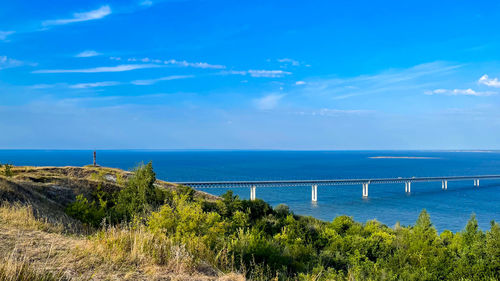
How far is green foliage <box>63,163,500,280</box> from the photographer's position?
10.6 m

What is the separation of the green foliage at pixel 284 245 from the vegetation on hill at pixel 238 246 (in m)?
0.04

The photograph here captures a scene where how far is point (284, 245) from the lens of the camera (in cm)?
2211

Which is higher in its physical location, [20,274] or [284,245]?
[20,274]

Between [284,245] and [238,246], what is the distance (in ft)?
37.9

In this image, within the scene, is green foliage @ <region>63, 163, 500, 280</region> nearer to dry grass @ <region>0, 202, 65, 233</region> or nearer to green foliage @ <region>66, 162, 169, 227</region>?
green foliage @ <region>66, 162, 169, 227</region>

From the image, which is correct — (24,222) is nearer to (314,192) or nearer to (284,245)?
(284,245)

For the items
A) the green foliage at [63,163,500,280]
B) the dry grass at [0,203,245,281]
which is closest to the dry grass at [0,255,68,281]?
the dry grass at [0,203,245,281]

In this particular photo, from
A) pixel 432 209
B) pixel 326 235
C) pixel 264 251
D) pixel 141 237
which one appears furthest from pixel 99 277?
pixel 432 209

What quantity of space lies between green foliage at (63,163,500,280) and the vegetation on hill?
36 mm

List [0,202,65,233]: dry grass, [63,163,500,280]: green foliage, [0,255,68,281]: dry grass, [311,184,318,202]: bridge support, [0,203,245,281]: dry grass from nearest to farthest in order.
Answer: [0,255,68,281]: dry grass, [0,203,245,281]: dry grass, [0,202,65,233]: dry grass, [63,163,500,280]: green foliage, [311,184,318,202]: bridge support

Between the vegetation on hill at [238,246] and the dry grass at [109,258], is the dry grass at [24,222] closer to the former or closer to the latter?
the vegetation on hill at [238,246]

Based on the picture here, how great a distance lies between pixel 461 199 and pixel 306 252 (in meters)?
124

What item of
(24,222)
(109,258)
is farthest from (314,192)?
(109,258)

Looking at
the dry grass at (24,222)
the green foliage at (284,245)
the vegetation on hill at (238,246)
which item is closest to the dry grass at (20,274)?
the vegetation on hill at (238,246)
